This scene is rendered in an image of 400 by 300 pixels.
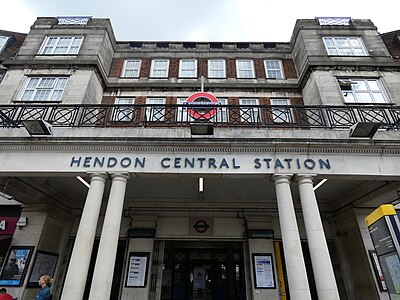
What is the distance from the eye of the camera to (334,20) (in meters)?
15.3

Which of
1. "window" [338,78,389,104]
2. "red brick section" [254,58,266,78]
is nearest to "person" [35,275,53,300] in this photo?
"red brick section" [254,58,266,78]

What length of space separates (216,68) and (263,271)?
11404mm

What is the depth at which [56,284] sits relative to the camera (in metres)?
9.18

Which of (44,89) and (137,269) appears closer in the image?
(137,269)

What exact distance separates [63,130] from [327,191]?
958 centimetres

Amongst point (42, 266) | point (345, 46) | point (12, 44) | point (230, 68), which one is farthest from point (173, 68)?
point (42, 266)

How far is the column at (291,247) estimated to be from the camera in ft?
18.1

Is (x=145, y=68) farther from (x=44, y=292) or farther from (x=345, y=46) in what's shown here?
(x=44, y=292)

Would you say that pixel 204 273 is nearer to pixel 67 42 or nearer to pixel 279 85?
pixel 279 85

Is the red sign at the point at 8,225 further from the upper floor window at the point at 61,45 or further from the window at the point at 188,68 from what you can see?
the window at the point at 188,68

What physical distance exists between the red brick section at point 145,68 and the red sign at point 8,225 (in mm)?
9650

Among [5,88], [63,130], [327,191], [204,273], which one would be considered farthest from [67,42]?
[327,191]

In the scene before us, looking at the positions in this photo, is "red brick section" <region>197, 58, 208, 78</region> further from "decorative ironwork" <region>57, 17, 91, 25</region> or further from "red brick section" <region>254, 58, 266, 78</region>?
"decorative ironwork" <region>57, 17, 91, 25</region>

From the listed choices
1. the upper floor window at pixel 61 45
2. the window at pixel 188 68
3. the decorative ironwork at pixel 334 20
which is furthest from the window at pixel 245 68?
the upper floor window at pixel 61 45
